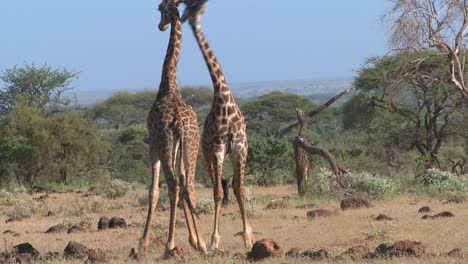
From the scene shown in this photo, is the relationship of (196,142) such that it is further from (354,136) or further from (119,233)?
(354,136)

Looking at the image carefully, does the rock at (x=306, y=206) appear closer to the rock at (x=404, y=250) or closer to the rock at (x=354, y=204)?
the rock at (x=354, y=204)

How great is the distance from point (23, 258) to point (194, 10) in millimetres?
3193

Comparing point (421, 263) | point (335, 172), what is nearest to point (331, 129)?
point (335, 172)

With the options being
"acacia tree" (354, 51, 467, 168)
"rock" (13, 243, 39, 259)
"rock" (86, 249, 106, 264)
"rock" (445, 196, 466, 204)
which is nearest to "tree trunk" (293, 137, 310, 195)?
"rock" (445, 196, 466, 204)

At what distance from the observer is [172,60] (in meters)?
9.01

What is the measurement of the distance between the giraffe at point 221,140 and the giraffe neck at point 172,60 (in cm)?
31

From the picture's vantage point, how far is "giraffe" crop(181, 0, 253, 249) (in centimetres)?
861

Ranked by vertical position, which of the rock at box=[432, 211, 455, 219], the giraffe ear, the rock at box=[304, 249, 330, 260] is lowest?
the rock at box=[432, 211, 455, 219]

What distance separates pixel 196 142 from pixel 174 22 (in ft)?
5.46

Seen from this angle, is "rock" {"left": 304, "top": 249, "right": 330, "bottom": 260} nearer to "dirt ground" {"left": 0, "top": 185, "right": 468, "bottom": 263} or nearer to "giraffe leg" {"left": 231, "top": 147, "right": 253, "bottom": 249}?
"dirt ground" {"left": 0, "top": 185, "right": 468, "bottom": 263}

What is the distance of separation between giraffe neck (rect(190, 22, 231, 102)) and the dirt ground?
1727mm

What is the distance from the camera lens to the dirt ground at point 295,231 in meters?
8.58

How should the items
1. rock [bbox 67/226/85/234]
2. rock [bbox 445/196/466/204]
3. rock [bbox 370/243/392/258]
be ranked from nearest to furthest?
rock [bbox 370/243/392/258] → rock [bbox 67/226/85/234] → rock [bbox 445/196/466/204]

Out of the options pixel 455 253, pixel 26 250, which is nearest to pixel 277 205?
pixel 26 250
